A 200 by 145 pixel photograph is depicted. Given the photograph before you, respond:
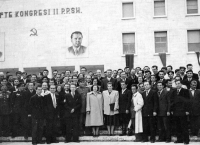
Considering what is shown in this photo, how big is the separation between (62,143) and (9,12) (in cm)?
1596

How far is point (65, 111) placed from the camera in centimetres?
1070

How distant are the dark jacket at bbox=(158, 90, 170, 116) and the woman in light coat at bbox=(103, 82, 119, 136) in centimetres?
159

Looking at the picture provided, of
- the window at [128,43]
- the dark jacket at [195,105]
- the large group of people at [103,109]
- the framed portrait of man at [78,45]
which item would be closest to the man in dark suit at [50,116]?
the large group of people at [103,109]

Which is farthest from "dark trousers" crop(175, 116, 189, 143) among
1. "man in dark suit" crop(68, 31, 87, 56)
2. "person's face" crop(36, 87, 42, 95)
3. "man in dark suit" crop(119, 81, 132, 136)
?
"man in dark suit" crop(68, 31, 87, 56)

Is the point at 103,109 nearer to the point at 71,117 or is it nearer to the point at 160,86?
the point at 71,117

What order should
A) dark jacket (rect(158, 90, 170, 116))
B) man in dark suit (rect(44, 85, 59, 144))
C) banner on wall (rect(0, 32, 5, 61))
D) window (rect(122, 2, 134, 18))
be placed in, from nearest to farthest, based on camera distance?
dark jacket (rect(158, 90, 170, 116)), man in dark suit (rect(44, 85, 59, 144)), window (rect(122, 2, 134, 18)), banner on wall (rect(0, 32, 5, 61))

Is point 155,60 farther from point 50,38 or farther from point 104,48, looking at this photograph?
point 50,38

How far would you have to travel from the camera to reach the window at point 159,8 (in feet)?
73.8

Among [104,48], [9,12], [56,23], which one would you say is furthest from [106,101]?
[9,12]

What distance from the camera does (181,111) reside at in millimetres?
9789

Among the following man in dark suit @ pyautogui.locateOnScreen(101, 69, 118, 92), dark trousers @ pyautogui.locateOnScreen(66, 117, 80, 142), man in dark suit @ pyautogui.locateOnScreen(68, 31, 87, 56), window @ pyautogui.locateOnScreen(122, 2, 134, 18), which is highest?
window @ pyautogui.locateOnScreen(122, 2, 134, 18)

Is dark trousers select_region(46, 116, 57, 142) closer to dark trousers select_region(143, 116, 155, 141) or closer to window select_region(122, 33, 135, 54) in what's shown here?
dark trousers select_region(143, 116, 155, 141)

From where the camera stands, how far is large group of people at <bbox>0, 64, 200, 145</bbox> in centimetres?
1010

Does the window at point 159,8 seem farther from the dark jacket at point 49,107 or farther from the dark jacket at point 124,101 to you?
the dark jacket at point 49,107
